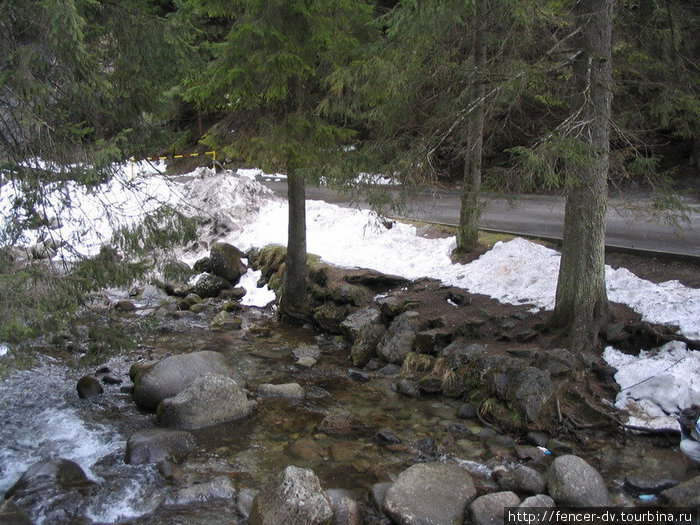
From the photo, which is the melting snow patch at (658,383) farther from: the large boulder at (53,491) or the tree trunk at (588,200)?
the large boulder at (53,491)

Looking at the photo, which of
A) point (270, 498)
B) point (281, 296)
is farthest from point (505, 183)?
point (281, 296)

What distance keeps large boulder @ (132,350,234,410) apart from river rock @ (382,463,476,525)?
3.68 metres

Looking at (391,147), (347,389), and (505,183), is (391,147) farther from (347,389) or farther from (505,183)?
(347,389)

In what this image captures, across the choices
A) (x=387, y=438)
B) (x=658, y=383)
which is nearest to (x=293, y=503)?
(x=387, y=438)

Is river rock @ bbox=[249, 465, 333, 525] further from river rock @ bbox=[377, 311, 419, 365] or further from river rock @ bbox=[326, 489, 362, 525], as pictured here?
river rock @ bbox=[377, 311, 419, 365]

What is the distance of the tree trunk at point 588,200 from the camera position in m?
7.57

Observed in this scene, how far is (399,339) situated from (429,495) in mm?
4388

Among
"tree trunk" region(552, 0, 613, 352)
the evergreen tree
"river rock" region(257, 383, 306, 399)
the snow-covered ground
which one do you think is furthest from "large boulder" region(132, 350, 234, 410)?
"tree trunk" region(552, 0, 613, 352)

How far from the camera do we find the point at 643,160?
7.35 meters

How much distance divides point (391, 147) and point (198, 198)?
1227cm

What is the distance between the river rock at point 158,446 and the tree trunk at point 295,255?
18.7ft

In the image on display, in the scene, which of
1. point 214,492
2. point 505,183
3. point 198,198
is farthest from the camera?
point 198,198

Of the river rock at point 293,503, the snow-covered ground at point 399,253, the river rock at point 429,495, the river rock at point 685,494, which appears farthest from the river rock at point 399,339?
the river rock at point 685,494

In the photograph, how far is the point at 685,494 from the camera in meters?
5.55
